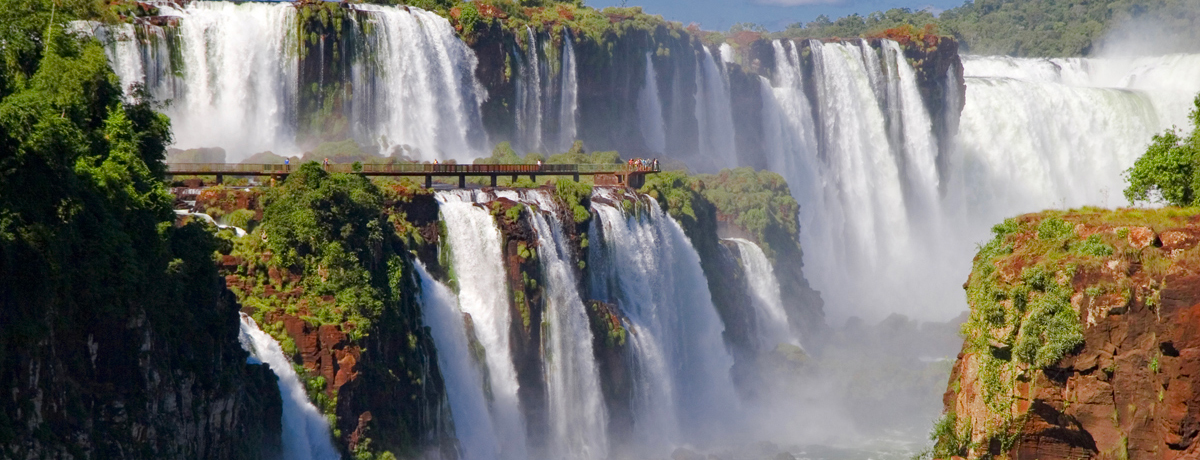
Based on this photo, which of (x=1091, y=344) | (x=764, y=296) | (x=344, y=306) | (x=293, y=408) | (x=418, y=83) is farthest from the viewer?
(x=764, y=296)

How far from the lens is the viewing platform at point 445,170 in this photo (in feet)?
147

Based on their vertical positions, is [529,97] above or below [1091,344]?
above

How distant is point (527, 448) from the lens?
1802 inches

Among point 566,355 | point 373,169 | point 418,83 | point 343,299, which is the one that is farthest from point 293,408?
point 418,83

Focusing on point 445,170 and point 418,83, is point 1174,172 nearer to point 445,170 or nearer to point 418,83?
point 445,170

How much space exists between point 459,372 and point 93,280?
17170 millimetres

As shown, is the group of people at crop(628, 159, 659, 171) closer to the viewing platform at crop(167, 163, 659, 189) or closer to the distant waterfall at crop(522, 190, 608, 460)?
the viewing platform at crop(167, 163, 659, 189)

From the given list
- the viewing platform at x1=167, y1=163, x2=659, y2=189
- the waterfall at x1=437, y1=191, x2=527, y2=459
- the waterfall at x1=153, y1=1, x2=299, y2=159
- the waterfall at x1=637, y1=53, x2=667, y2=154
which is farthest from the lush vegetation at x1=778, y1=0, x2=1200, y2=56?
the waterfall at x1=437, y1=191, x2=527, y2=459

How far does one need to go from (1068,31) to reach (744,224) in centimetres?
7430

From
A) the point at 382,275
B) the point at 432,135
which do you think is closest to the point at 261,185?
the point at 382,275

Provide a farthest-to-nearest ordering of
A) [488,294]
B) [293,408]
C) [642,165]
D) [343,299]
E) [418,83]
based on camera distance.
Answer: [418,83]
[642,165]
[488,294]
[343,299]
[293,408]

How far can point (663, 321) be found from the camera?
5597 cm

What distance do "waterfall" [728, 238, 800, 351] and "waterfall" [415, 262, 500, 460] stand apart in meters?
26.9

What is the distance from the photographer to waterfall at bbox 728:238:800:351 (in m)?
68.3
